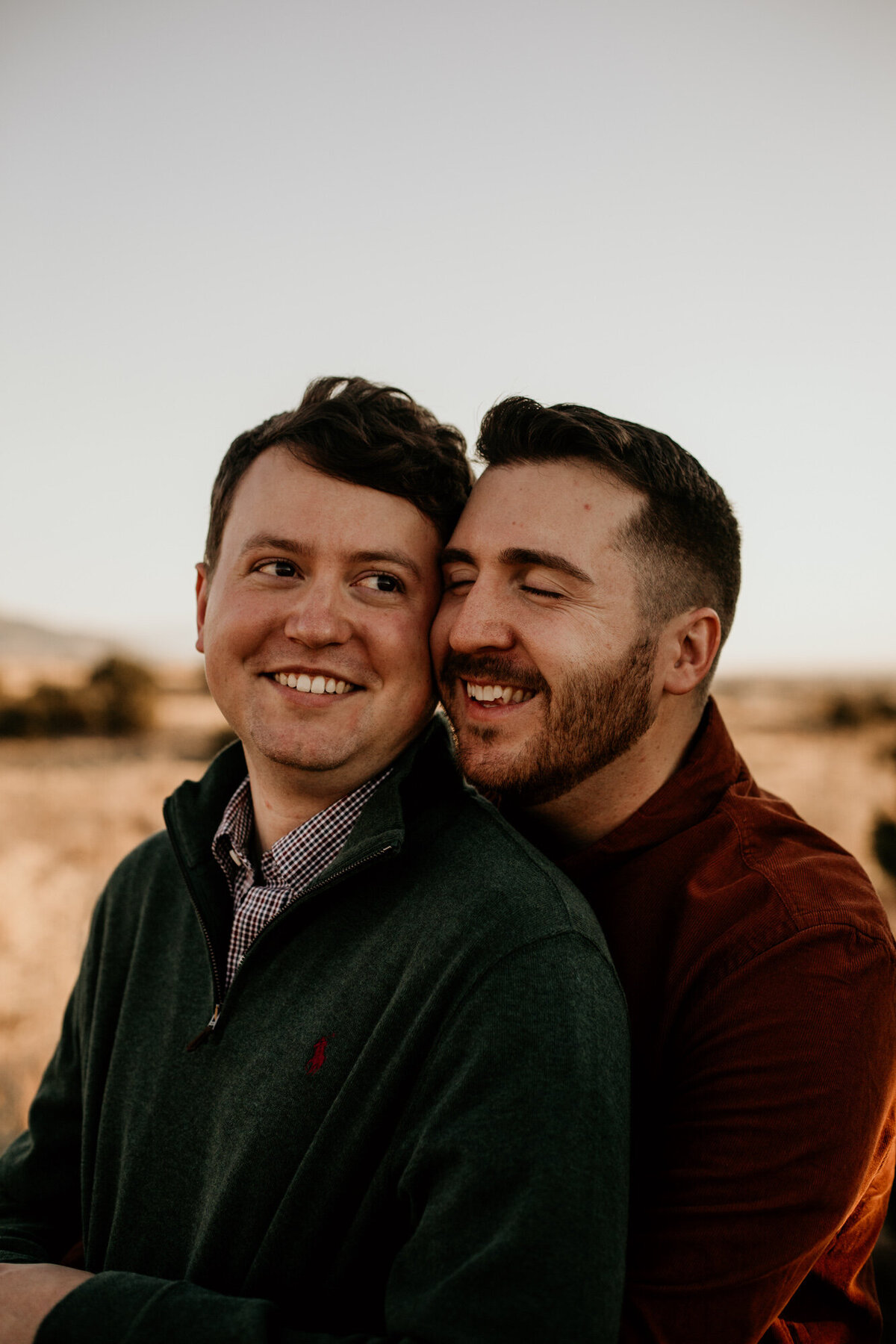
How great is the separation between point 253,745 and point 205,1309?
34.7 inches

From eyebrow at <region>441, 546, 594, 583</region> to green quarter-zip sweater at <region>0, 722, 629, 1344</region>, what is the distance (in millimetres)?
386

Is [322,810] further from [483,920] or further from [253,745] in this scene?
[483,920]

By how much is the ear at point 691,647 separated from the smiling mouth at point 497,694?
1.13ft

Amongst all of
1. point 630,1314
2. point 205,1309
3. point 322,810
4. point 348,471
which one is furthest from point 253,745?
point 630,1314

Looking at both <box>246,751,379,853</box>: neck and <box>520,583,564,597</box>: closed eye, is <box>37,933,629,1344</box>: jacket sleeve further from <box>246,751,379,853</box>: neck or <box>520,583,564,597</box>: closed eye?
<box>520,583,564,597</box>: closed eye

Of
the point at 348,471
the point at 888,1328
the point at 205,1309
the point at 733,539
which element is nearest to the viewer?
the point at 205,1309

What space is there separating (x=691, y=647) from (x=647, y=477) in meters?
0.39

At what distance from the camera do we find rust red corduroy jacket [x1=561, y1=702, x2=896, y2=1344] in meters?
1.27

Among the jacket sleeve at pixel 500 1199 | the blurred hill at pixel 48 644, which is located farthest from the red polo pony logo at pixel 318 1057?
the blurred hill at pixel 48 644

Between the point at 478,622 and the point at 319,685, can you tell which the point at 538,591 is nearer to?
the point at 478,622

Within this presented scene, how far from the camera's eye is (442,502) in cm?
185

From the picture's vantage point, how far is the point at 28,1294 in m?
1.22

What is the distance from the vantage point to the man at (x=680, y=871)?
4.23ft

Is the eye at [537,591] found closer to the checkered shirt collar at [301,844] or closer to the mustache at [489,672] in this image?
the mustache at [489,672]
